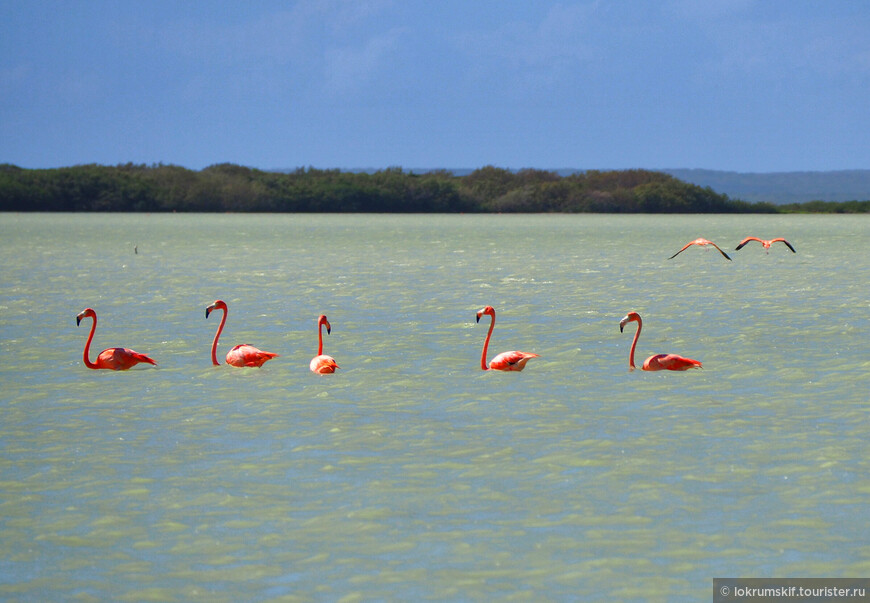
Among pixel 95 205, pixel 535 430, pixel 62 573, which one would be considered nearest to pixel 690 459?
pixel 535 430

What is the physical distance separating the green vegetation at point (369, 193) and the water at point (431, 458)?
322 ft

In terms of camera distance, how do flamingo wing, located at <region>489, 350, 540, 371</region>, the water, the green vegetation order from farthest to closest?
the green vegetation, flamingo wing, located at <region>489, 350, 540, 371</region>, the water

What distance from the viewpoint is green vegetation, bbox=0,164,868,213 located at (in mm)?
112625

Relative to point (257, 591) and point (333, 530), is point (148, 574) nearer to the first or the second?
point (257, 591)

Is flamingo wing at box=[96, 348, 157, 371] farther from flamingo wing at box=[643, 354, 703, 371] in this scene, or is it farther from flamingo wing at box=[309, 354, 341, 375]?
flamingo wing at box=[643, 354, 703, 371]

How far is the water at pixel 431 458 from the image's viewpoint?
6.07m

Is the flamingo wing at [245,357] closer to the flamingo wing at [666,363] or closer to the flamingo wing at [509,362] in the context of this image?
the flamingo wing at [509,362]

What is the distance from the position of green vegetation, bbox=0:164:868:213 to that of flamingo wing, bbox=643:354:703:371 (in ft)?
343

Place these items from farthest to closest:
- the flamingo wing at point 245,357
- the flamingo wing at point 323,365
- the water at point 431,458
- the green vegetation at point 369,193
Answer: the green vegetation at point 369,193 → the flamingo wing at point 245,357 → the flamingo wing at point 323,365 → the water at point 431,458

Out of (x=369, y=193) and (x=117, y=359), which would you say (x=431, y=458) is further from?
(x=369, y=193)

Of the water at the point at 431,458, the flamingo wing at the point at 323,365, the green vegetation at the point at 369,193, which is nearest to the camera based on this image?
the water at the point at 431,458

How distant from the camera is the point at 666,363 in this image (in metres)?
11.6

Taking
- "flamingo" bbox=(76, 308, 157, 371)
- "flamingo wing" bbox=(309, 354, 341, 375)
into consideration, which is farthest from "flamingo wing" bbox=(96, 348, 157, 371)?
"flamingo wing" bbox=(309, 354, 341, 375)

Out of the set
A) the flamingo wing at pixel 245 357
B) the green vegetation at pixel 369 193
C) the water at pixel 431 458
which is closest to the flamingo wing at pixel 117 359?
the water at pixel 431 458
